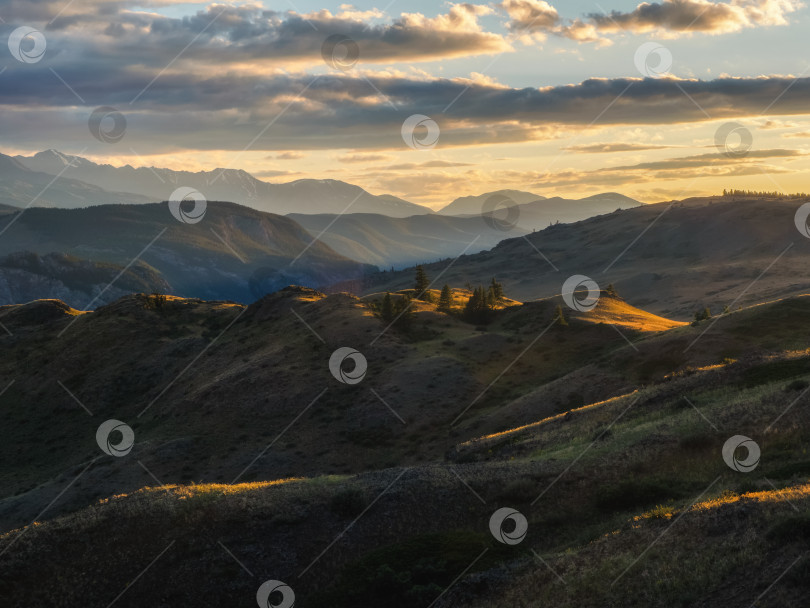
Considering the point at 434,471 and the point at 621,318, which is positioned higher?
the point at 621,318

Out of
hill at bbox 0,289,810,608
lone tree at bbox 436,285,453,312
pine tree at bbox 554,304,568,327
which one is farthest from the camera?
lone tree at bbox 436,285,453,312

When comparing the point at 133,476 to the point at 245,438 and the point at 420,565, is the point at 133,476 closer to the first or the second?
the point at 245,438

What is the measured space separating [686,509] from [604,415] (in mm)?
21879

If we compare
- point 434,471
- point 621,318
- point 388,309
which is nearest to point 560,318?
point 621,318

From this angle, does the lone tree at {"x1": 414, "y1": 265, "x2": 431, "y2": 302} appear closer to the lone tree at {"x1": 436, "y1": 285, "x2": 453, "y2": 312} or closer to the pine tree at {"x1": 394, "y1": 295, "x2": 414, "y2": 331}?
the lone tree at {"x1": 436, "y1": 285, "x2": 453, "y2": 312}

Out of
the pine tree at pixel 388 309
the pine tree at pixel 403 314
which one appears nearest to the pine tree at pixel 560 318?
the pine tree at pixel 403 314

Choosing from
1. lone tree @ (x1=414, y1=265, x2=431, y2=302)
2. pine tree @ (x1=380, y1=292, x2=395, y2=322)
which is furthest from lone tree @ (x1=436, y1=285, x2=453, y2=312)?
pine tree @ (x1=380, y1=292, x2=395, y2=322)

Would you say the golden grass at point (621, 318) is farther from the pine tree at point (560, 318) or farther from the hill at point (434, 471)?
the pine tree at point (560, 318)

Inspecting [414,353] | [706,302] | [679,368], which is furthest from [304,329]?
[706,302]

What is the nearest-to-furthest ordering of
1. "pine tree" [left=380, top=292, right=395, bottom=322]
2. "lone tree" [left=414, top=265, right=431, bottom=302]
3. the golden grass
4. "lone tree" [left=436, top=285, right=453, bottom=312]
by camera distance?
the golden grass
"pine tree" [left=380, top=292, right=395, bottom=322]
"lone tree" [left=436, top=285, right=453, bottom=312]
"lone tree" [left=414, top=265, right=431, bottom=302]

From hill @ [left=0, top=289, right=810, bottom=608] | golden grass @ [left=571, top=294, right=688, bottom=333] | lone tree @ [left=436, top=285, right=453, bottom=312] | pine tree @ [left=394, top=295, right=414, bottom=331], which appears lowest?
hill @ [left=0, top=289, right=810, bottom=608]

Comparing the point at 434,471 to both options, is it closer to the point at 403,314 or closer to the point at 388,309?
the point at 403,314

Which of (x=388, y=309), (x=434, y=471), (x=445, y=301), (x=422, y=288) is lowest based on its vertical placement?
(x=434, y=471)

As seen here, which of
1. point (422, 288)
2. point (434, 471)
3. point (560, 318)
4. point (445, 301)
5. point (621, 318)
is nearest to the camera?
point (434, 471)
